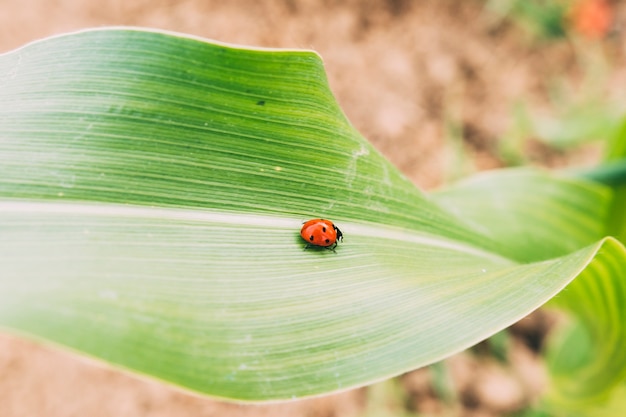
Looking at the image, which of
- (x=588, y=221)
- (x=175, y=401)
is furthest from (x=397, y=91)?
(x=175, y=401)

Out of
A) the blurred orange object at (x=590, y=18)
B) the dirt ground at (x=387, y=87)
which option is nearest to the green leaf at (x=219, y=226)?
the dirt ground at (x=387, y=87)

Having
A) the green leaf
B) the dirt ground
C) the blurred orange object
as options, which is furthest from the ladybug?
Answer: the blurred orange object

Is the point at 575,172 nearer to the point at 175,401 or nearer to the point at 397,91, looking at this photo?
the point at 397,91

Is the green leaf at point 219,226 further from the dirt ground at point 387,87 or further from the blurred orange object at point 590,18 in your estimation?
the blurred orange object at point 590,18

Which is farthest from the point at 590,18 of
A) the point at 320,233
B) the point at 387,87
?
the point at 320,233

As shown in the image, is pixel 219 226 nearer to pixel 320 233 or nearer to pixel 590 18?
pixel 320 233

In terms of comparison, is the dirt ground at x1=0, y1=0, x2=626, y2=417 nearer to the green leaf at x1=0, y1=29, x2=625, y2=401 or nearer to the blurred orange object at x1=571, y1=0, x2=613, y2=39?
the blurred orange object at x1=571, y1=0, x2=613, y2=39
